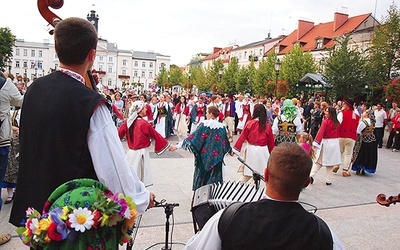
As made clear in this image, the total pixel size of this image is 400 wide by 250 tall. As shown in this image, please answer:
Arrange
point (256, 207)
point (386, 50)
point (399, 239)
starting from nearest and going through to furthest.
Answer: point (256, 207) → point (399, 239) → point (386, 50)

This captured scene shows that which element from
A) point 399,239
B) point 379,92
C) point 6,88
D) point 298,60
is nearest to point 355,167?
point 399,239

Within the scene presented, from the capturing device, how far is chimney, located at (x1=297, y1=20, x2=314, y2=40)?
50.9m

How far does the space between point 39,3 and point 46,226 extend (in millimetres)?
2305

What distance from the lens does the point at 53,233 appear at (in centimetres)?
131

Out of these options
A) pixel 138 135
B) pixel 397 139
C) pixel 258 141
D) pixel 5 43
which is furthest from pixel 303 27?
pixel 138 135

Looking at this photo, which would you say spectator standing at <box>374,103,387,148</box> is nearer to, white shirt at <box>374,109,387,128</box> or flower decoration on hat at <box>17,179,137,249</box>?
white shirt at <box>374,109,387,128</box>

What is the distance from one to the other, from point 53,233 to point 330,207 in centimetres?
563

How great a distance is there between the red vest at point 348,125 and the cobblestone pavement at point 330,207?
110cm

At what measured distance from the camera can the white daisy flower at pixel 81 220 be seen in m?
1.31

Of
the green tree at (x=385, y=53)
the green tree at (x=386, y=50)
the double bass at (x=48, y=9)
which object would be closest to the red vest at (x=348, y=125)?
the double bass at (x=48, y=9)

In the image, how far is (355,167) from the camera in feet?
29.7

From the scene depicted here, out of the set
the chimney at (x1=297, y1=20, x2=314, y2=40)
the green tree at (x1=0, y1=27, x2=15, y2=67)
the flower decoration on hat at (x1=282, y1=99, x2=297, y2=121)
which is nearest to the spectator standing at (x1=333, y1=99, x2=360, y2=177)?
the flower decoration on hat at (x1=282, y1=99, x2=297, y2=121)

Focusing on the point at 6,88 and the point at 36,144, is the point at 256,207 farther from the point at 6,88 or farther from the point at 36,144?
the point at 6,88

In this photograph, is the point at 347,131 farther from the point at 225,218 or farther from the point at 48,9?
the point at 225,218
